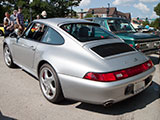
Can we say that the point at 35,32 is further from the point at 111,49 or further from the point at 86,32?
the point at 111,49

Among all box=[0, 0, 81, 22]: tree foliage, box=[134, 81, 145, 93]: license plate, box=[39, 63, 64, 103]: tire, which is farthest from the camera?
box=[0, 0, 81, 22]: tree foliage

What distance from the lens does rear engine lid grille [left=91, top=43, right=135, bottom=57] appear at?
2.74 meters

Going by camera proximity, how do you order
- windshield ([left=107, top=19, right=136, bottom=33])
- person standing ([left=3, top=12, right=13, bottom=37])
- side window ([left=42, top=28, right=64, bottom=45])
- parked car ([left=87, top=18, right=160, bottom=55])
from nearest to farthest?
side window ([left=42, top=28, right=64, bottom=45])
parked car ([left=87, top=18, right=160, bottom=55])
windshield ([left=107, top=19, right=136, bottom=33])
person standing ([left=3, top=12, right=13, bottom=37])

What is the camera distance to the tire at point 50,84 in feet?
9.19

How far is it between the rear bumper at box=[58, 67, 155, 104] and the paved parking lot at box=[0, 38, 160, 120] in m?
0.33

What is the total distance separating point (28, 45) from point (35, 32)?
1.25 ft

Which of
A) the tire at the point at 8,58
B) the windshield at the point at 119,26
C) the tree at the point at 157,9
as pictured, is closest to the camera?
the tire at the point at 8,58

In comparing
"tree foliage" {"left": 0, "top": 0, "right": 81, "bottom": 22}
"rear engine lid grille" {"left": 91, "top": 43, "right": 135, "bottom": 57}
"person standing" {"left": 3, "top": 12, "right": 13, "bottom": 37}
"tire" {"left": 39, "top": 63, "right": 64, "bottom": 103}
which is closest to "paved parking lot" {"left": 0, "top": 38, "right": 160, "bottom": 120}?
"tire" {"left": 39, "top": 63, "right": 64, "bottom": 103}

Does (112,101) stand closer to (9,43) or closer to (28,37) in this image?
(28,37)

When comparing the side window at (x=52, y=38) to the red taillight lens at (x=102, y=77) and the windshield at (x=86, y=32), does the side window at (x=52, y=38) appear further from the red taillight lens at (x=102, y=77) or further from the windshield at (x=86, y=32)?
the red taillight lens at (x=102, y=77)

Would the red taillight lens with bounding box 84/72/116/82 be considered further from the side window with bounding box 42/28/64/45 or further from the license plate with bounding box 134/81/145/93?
the side window with bounding box 42/28/64/45

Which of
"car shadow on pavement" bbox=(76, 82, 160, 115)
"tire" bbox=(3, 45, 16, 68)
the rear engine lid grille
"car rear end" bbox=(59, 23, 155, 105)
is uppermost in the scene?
the rear engine lid grille

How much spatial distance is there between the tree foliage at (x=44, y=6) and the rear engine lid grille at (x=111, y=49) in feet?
118

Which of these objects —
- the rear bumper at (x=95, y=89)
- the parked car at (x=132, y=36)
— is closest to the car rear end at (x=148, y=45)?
the parked car at (x=132, y=36)
